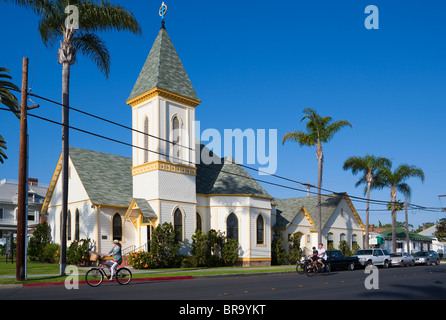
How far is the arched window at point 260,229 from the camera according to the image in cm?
3725

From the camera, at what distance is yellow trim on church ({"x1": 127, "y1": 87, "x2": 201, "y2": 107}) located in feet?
111

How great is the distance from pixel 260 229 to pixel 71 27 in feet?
67.3

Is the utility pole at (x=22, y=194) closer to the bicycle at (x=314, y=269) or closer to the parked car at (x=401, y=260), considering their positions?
the bicycle at (x=314, y=269)

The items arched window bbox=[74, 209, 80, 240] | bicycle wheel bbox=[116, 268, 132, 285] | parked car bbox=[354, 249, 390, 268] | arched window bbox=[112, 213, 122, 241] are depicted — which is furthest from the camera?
parked car bbox=[354, 249, 390, 268]

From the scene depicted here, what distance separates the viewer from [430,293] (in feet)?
51.7

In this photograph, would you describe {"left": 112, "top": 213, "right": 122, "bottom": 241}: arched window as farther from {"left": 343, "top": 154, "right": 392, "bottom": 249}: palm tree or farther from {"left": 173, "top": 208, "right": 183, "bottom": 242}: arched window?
{"left": 343, "top": 154, "right": 392, "bottom": 249}: palm tree

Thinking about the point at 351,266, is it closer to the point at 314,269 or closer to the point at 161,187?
the point at 314,269

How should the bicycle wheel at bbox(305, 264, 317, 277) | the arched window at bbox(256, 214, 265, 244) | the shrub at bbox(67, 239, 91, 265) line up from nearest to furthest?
the bicycle wheel at bbox(305, 264, 317, 277), the shrub at bbox(67, 239, 91, 265), the arched window at bbox(256, 214, 265, 244)

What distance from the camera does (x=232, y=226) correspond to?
3638 cm

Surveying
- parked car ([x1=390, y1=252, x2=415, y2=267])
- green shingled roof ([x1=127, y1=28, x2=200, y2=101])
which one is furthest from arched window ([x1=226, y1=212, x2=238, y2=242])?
parked car ([x1=390, y1=252, x2=415, y2=267])

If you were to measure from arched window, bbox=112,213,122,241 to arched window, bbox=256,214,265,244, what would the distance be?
413 inches

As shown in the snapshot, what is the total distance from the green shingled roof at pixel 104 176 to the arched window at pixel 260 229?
33.0ft
